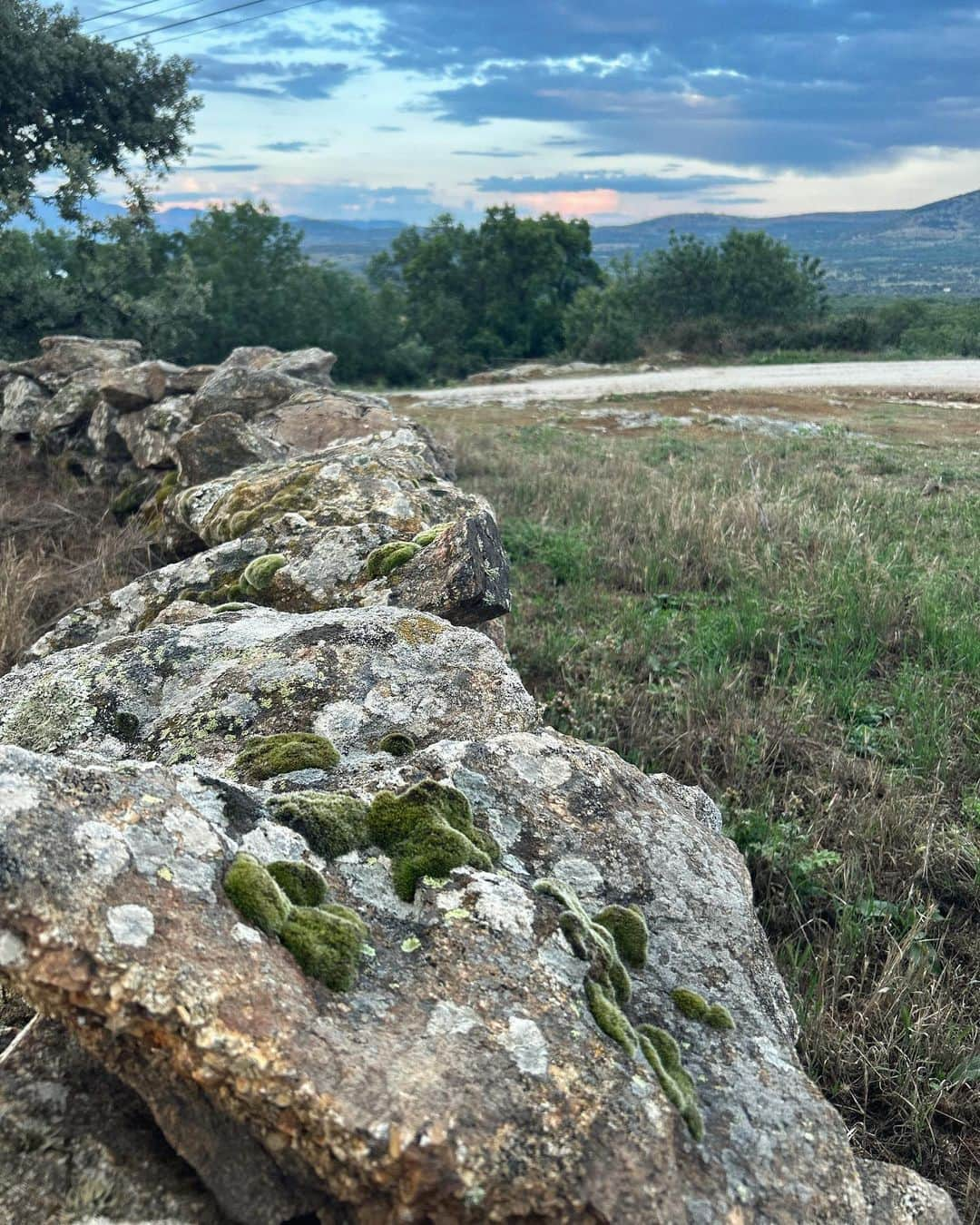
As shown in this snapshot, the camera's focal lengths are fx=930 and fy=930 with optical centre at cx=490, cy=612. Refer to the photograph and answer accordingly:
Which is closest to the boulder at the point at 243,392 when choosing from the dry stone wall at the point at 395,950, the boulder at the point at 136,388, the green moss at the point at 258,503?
the boulder at the point at 136,388

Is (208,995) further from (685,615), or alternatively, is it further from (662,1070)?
(685,615)

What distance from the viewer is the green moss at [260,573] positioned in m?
5.16

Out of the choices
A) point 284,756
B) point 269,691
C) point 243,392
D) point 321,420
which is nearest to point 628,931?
point 284,756

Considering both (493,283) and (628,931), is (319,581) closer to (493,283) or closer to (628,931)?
(628,931)

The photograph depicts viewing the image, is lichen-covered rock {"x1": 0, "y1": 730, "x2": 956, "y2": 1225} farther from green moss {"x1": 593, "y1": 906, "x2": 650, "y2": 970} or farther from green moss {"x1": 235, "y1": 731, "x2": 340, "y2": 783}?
green moss {"x1": 235, "y1": 731, "x2": 340, "y2": 783}

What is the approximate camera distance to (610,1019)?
2045 mm

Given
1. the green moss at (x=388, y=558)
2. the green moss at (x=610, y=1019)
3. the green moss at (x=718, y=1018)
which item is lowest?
the green moss at (x=718, y=1018)

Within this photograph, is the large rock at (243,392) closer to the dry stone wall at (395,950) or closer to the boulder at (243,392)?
the boulder at (243,392)

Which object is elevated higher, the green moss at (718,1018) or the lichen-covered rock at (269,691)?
the lichen-covered rock at (269,691)

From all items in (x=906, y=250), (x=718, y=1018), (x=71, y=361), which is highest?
(x=906, y=250)

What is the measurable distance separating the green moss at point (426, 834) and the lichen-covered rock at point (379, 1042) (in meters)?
0.05

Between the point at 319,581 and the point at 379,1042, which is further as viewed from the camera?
the point at 319,581

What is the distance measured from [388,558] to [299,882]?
293 centimetres

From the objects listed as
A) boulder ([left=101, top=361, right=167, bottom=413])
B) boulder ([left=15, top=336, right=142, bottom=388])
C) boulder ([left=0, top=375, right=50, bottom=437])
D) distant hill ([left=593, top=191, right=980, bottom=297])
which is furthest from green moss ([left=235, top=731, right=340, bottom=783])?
distant hill ([left=593, top=191, right=980, bottom=297])
